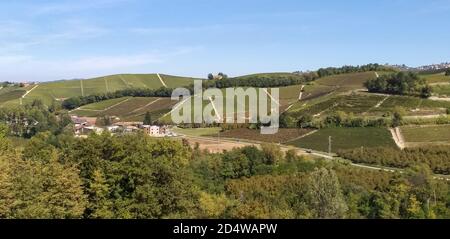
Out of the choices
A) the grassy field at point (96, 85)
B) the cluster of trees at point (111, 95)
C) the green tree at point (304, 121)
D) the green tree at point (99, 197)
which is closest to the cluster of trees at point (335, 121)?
the green tree at point (304, 121)

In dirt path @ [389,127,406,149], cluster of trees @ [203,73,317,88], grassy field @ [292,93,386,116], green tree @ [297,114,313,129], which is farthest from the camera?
cluster of trees @ [203,73,317,88]

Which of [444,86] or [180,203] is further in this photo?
[444,86]

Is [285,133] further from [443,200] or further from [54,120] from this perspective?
[54,120]

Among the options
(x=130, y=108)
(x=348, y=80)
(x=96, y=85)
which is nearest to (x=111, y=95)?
(x=130, y=108)

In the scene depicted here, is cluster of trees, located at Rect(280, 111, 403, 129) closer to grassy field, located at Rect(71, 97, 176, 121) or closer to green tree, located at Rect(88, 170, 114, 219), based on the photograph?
grassy field, located at Rect(71, 97, 176, 121)

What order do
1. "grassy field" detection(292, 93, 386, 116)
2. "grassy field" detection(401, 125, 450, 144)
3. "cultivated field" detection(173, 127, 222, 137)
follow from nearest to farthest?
"grassy field" detection(401, 125, 450, 144), "cultivated field" detection(173, 127, 222, 137), "grassy field" detection(292, 93, 386, 116)

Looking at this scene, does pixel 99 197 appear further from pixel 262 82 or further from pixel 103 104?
pixel 103 104

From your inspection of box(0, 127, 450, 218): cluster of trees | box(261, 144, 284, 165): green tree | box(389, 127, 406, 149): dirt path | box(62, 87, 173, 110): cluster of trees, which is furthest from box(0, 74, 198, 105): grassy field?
box(0, 127, 450, 218): cluster of trees
